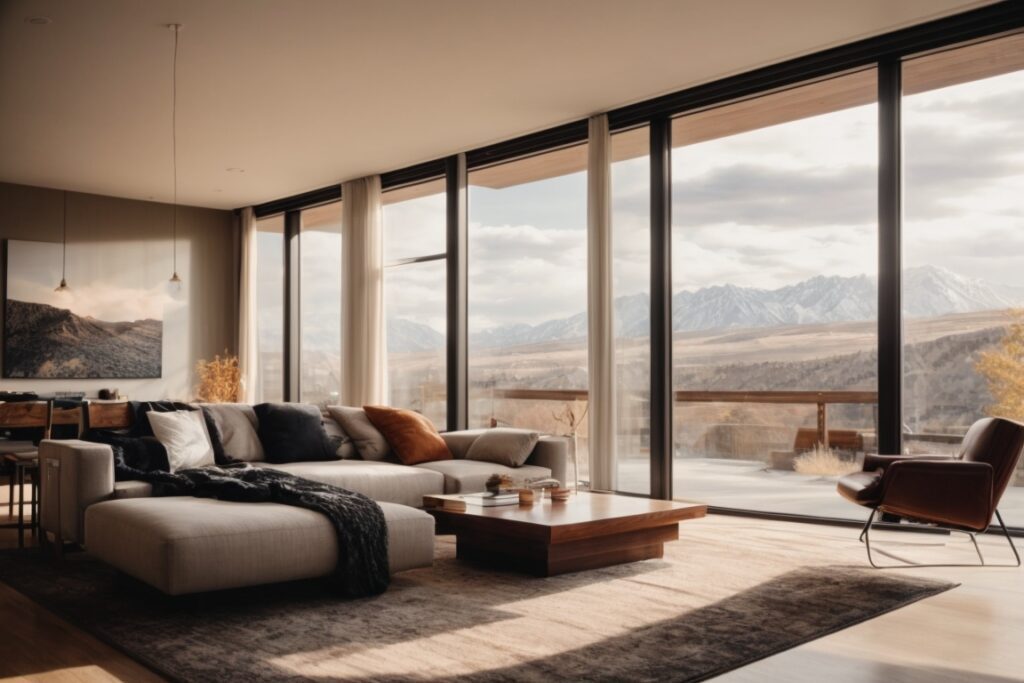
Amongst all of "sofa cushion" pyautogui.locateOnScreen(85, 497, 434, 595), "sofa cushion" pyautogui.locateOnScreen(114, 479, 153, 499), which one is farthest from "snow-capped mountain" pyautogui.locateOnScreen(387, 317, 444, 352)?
"sofa cushion" pyautogui.locateOnScreen(85, 497, 434, 595)

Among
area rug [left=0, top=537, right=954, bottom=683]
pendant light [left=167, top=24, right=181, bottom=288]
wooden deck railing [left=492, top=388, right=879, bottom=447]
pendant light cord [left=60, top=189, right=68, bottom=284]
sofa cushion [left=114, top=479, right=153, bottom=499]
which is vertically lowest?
area rug [left=0, top=537, right=954, bottom=683]

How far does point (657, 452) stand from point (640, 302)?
112cm

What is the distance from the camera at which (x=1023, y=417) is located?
5297mm

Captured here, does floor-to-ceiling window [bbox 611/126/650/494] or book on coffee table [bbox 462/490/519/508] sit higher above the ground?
floor-to-ceiling window [bbox 611/126/650/494]

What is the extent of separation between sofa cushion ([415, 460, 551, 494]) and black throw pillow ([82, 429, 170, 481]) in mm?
1497

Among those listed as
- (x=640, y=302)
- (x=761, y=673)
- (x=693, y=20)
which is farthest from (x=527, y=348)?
(x=761, y=673)

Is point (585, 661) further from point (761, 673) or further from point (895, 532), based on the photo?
point (895, 532)

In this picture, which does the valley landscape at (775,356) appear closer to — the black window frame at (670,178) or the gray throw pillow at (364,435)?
the black window frame at (670,178)

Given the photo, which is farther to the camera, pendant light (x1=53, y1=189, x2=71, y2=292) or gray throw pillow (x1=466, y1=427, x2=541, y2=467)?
pendant light (x1=53, y1=189, x2=71, y2=292)

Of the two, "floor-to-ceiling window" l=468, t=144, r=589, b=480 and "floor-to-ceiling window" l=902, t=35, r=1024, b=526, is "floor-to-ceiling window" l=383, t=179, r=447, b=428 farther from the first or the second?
"floor-to-ceiling window" l=902, t=35, r=1024, b=526

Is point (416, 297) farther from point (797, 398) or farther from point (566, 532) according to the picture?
point (566, 532)

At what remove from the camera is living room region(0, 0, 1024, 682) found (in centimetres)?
358

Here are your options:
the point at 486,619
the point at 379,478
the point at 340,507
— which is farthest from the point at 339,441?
the point at 486,619

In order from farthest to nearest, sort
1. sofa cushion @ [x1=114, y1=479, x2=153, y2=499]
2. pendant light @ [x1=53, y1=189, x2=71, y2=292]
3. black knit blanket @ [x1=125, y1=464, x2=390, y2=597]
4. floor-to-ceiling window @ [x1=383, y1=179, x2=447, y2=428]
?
pendant light @ [x1=53, y1=189, x2=71, y2=292] → floor-to-ceiling window @ [x1=383, y1=179, x2=447, y2=428] → sofa cushion @ [x1=114, y1=479, x2=153, y2=499] → black knit blanket @ [x1=125, y1=464, x2=390, y2=597]
